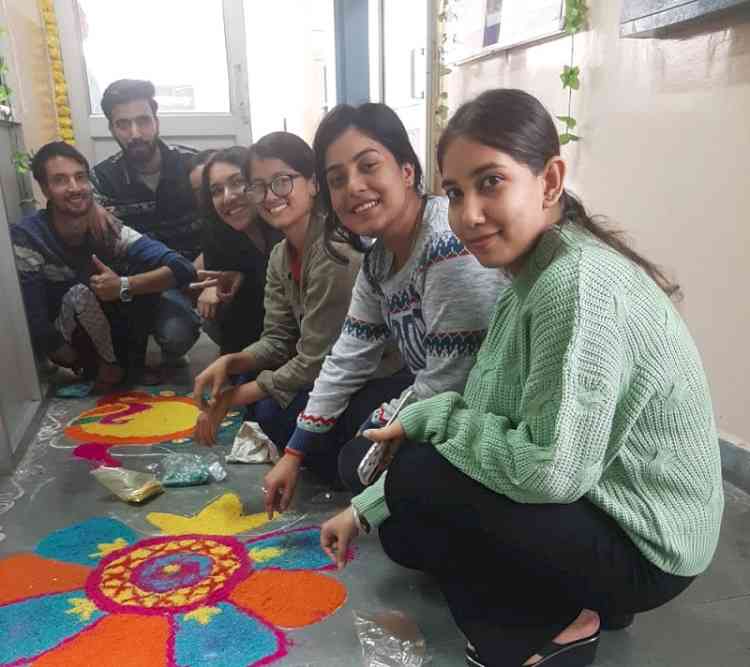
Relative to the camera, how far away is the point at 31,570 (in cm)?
109

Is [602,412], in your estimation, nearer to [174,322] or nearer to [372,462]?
[372,462]

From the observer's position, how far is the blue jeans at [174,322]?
2.19 metres

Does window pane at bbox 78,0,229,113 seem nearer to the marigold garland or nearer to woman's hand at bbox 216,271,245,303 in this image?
the marigold garland

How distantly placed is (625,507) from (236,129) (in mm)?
3114

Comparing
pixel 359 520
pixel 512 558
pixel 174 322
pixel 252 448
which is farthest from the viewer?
pixel 174 322

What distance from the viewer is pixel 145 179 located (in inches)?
93.5

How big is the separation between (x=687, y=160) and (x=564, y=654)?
105 centimetres

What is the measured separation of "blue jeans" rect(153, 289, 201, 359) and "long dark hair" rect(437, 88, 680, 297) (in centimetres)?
162

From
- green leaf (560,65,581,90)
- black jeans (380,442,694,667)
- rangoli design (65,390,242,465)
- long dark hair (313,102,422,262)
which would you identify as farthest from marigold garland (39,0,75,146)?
black jeans (380,442,694,667)

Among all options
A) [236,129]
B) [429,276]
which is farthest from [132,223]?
[429,276]

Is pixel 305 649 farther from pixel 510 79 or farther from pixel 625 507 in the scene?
pixel 510 79

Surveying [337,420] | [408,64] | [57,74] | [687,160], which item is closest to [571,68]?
[687,160]

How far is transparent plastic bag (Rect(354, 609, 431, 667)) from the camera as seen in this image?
0.88 meters

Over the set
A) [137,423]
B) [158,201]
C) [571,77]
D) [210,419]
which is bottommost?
[137,423]
